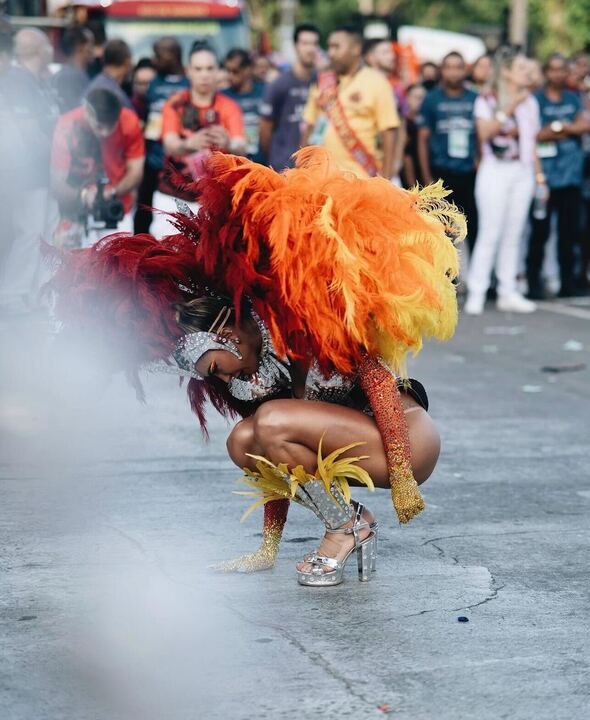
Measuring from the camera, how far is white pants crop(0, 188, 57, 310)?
8328 mm

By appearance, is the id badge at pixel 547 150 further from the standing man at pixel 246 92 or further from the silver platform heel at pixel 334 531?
the silver platform heel at pixel 334 531

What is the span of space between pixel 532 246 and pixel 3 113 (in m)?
5.38

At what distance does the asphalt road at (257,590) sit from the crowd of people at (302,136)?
206cm

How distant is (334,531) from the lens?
4102 millimetres

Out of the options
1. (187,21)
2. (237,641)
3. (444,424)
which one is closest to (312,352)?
(237,641)

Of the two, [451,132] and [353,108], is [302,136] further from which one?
[451,132]

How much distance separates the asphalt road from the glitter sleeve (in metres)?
0.30

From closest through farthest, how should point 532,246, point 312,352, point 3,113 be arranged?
point 312,352 < point 3,113 < point 532,246

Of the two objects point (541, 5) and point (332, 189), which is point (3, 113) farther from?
point (541, 5)

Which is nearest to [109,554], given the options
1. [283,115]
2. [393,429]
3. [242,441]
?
Result: [242,441]

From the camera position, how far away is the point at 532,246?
11.9 m

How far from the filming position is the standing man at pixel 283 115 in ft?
35.1

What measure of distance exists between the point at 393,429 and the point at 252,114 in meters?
7.95

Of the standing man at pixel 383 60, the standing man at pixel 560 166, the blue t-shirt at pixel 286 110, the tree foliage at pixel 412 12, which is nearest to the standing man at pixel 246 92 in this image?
the blue t-shirt at pixel 286 110
